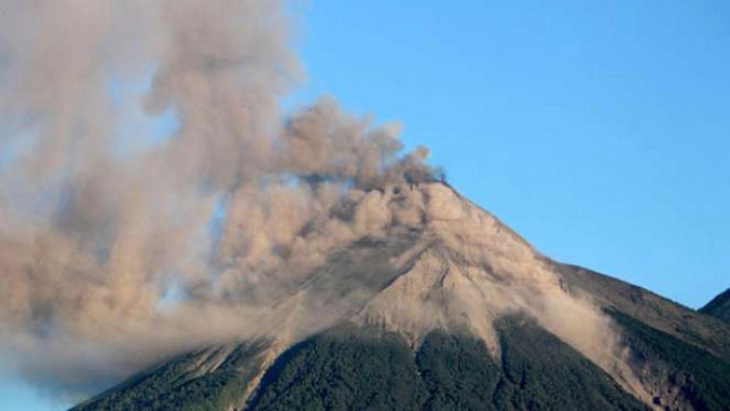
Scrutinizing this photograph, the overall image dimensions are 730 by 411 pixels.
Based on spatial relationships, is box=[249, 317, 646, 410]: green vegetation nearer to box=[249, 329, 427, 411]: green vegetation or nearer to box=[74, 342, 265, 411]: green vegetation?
box=[249, 329, 427, 411]: green vegetation

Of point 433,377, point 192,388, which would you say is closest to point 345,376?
point 433,377

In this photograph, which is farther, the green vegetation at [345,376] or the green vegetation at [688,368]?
the green vegetation at [688,368]

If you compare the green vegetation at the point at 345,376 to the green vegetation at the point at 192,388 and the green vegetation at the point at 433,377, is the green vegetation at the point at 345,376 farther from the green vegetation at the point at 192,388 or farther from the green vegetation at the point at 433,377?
the green vegetation at the point at 192,388

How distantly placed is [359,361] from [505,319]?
15945mm

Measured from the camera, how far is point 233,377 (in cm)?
19138

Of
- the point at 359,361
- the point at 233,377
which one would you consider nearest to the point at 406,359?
the point at 359,361

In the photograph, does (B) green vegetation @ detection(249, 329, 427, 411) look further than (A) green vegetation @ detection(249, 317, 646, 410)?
Yes

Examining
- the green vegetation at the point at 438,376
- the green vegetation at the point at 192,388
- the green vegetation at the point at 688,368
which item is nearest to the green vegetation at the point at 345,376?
the green vegetation at the point at 438,376

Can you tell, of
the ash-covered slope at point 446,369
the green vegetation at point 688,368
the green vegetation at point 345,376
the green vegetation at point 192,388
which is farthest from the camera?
the green vegetation at point 688,368

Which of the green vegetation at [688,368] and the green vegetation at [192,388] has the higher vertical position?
the green vegetation at [688,368]

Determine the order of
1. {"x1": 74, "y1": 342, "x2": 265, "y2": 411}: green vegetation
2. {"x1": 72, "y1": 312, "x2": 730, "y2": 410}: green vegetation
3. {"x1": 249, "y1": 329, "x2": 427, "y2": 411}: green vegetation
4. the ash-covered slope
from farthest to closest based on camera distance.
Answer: the ash-covered slope
{"x1": 249, "y1": 329, "x2": 427, "y2": 411}: green vegetation
{"x1": 74, "y1": 342, "x2": 265, "y2": 411}: green vegetation
{"x1": 72, "y1": 312, "x2": 730, "y2": 410}: green vegetation

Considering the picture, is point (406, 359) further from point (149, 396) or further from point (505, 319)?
point (149, 396)

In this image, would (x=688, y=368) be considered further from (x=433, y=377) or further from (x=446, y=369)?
(x=433, y=377)

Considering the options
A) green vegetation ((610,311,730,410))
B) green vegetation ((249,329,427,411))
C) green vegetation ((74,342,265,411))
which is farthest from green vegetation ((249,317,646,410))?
green vegetation ((610,311,730,410))
